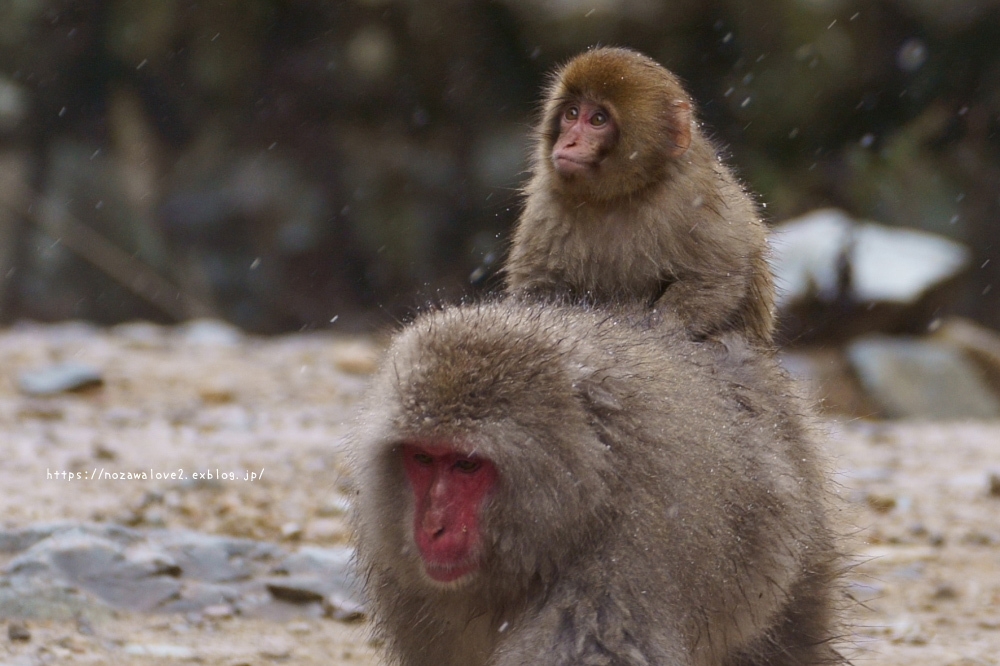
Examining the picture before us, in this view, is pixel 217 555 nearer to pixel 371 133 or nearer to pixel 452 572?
pixel 452 572

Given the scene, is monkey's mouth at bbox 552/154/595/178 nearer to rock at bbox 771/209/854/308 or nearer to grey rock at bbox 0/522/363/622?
grey rock at bbox 0/522/363/622

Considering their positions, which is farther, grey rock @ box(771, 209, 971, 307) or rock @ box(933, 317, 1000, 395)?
grey rock @ box(771, 209, 971, 307)

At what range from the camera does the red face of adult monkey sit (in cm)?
321

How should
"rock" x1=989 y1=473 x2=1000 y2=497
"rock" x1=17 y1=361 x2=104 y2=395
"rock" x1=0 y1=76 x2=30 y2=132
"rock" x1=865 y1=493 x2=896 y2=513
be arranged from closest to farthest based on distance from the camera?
"rock" x1=865 y1=493 x2=896 y2=513
"rock" x1=989 y1=473 x2=1000 y2=497
"rock" x1=17 y1=361 x2=104 y2=395
"rock" x1=0 y1=76 x2=30 y2=132

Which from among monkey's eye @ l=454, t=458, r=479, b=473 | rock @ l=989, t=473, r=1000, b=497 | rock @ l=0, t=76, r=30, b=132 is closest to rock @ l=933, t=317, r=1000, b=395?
rock @ l=989, t=473, r=1000, b=497

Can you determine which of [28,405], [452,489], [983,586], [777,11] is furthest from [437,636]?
[777,11]

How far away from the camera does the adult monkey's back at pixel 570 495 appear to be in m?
2.36

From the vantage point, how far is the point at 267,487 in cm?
533

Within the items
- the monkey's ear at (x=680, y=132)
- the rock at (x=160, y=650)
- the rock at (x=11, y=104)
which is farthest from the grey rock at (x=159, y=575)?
the rock at (x=11, y=104)

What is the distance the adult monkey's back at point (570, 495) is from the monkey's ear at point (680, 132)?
98cm

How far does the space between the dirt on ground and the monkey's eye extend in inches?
27.9

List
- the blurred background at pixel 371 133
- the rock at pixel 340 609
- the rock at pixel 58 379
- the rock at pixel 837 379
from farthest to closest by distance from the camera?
the blurred background at pixel 371 133 < the rock at pixel 837 379 < the rock at pixel 58 379 < the rock at pixel 340 609

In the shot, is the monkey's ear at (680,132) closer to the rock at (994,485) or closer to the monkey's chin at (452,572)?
the monkey's chin at (452,572)

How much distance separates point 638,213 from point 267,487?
105 inches
